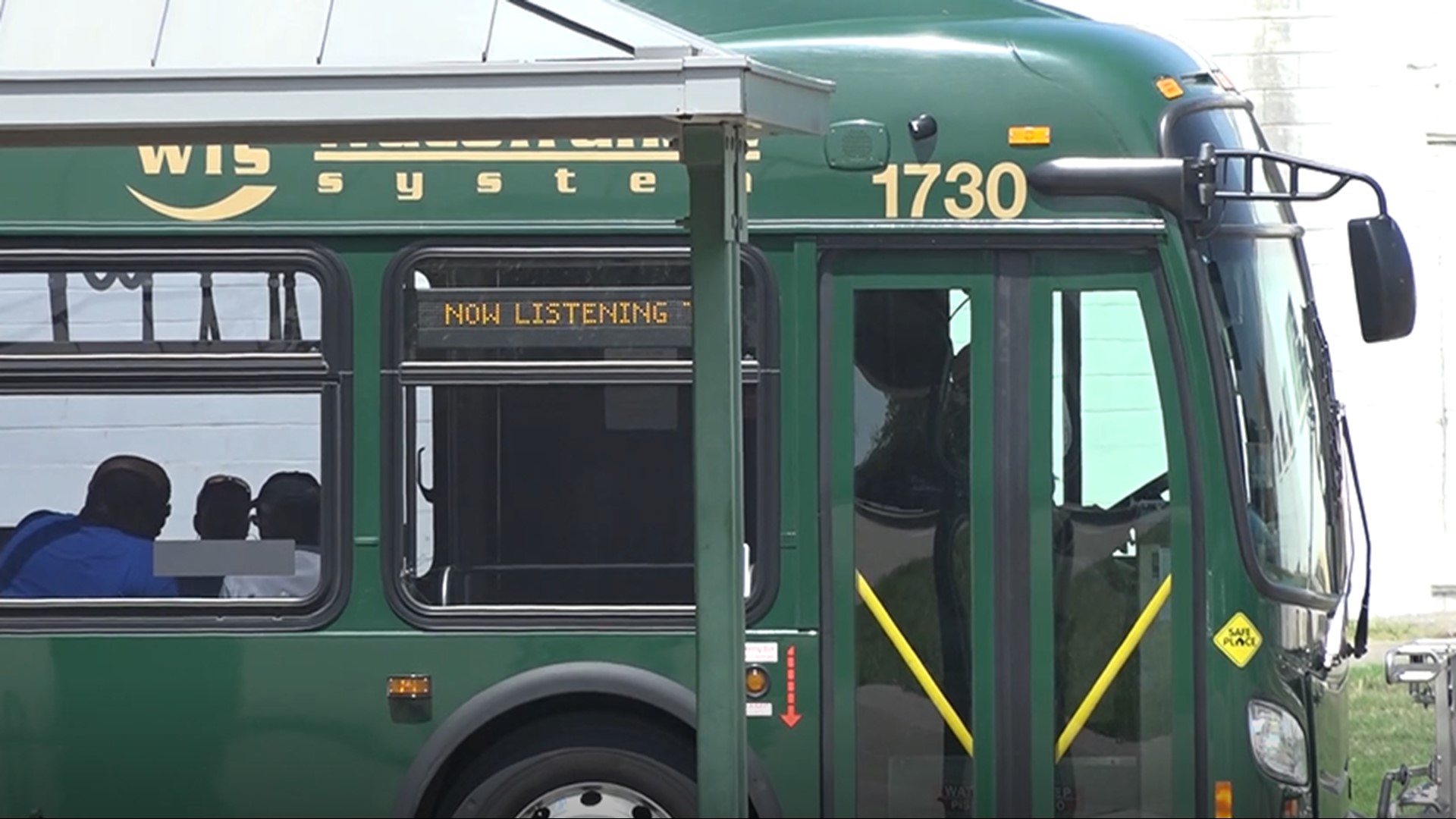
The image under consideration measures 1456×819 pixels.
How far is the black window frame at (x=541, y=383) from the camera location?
6.45 m

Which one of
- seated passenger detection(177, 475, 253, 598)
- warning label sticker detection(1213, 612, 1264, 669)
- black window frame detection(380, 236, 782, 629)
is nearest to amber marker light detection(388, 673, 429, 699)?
black window frame detection(380, 236, 782, 629)

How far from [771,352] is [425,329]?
967 millimetres

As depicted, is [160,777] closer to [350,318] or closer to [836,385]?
[350,318]

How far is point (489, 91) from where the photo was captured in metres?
4.32

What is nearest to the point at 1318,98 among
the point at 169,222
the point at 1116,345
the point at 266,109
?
the point at 1116,345

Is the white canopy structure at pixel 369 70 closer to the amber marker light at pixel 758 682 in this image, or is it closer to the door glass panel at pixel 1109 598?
the door glass panel at pixel 1109 598

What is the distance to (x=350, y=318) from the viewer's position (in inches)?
256

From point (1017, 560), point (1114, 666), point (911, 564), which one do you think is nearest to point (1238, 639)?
point (1114, 666)

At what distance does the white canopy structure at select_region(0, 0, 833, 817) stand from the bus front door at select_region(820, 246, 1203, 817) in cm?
191

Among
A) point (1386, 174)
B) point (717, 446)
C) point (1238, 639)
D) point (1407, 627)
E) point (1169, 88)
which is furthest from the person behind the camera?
point (1386, 174)

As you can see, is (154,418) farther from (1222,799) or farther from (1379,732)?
(1379,732)

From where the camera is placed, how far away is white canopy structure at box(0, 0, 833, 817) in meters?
4.31

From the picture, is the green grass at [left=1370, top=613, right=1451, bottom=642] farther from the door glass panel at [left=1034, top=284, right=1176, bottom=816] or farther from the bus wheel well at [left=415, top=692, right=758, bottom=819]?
the bus wheel well at [left=415, top=692, right=758, bottom=819]

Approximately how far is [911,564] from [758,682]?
0.53m
